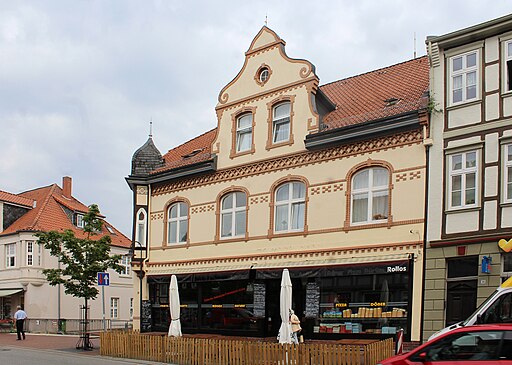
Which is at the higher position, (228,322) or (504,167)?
(504,167)

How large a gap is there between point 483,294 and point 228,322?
404 inches

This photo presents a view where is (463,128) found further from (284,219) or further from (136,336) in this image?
(136,336)

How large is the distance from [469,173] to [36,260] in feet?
103

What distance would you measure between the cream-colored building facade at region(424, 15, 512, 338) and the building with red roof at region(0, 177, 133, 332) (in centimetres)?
2422

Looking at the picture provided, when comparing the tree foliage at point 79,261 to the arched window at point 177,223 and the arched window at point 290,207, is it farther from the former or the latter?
the arched window at point 290,207

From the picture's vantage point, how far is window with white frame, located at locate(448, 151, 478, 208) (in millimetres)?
17578

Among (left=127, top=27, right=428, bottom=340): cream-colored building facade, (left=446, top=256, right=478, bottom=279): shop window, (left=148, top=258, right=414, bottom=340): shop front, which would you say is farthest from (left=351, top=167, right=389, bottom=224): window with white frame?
(left=446, top=256, right=478, bottom=279): shop window

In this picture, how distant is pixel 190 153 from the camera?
27.6m

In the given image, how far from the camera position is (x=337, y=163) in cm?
2094

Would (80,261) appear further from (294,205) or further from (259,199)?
(294,205)

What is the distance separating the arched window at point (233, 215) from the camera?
23.8 m

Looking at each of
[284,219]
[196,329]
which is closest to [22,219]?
[196,329]

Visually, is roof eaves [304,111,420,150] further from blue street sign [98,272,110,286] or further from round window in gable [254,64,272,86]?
blue street sign [98,272,110,286]

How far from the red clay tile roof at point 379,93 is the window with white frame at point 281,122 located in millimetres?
1418
